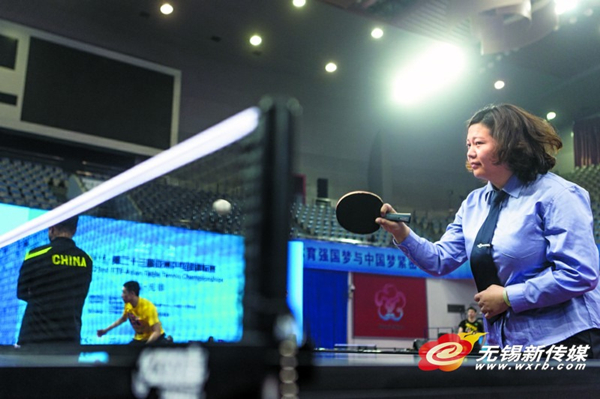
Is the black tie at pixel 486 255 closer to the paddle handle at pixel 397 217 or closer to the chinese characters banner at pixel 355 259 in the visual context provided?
the paddle handle at pixel 397 217

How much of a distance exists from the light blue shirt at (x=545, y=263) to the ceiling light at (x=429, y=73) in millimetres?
10050

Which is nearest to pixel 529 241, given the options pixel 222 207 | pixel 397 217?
pixel 397 217

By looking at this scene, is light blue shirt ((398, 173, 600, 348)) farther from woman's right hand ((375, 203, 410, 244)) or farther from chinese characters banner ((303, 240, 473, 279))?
chinese characters banner ((303, 240, 473, 279))

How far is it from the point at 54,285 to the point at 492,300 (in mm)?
1447

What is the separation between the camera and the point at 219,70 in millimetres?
11117

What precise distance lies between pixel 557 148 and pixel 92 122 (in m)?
8.82

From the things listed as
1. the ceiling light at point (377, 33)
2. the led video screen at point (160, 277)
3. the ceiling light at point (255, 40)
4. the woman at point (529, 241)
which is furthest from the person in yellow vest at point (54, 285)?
the ceiling light at point (377, 33)

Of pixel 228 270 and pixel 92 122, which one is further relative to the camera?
pixel 92 122

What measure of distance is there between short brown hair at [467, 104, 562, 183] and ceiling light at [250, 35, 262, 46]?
9.43 m

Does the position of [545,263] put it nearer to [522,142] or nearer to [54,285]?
[522,142]

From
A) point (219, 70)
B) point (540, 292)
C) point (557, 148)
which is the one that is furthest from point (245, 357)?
point (219, 70)

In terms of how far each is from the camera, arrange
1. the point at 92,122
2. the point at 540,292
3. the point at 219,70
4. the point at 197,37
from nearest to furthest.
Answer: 1. the point at 540,292
2. the point at 92,122
3. the point at 197,37
4. the point at 219,70

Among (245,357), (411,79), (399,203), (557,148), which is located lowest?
(245,357)

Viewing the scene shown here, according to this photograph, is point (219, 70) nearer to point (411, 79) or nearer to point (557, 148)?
point (411, 79)
